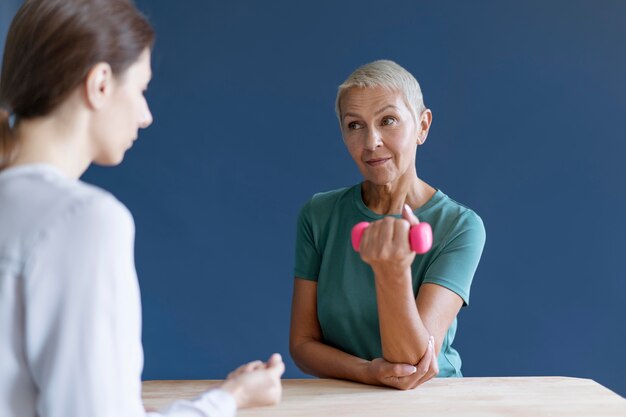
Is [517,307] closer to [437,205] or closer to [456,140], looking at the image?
[456,140]

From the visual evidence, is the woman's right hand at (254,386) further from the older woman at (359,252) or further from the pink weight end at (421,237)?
the older woman at (359,252)

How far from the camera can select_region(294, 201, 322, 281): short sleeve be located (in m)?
1.97

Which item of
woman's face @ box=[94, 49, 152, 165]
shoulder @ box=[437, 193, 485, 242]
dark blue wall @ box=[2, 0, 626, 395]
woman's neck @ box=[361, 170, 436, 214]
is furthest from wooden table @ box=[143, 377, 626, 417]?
dark blue wall @ box=[2, 0, 626, 395]

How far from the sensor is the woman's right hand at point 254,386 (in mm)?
1028

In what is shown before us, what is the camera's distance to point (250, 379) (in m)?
1.05

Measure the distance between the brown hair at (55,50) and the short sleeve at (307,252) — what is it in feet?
3.56

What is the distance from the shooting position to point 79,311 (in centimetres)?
80

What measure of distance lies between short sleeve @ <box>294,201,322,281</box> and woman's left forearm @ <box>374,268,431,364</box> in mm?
396

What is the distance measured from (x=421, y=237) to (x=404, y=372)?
0.34m

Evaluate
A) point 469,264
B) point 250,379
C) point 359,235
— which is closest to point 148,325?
point 469,264

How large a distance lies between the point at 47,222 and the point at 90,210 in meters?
0.04

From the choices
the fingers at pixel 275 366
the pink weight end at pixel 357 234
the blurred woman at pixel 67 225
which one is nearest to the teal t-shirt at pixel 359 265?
the pink weight end at pixel 357 234

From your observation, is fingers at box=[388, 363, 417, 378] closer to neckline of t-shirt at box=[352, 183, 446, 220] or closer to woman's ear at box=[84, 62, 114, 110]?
neckline of t-shirt at box=[352, 183, 446, 220]

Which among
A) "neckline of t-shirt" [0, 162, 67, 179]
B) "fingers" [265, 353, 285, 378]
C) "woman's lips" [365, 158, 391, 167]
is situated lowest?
"fingers" [265, 353, 285, 378]
